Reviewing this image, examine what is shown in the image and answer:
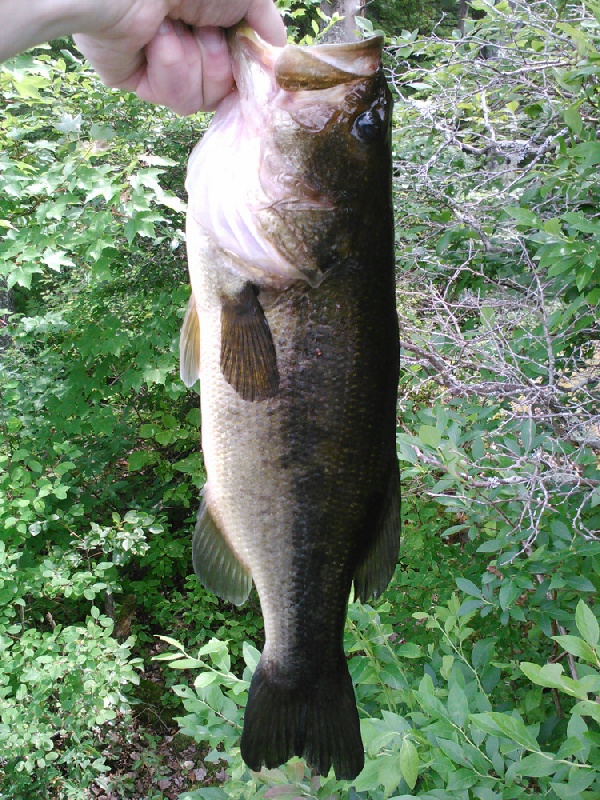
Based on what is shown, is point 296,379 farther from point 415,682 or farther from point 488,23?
point 488,23

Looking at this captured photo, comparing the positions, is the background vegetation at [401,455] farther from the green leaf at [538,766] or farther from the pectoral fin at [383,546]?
the pectoral fin at [383,546]

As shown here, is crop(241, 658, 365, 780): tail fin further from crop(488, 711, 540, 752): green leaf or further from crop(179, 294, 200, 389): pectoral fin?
crop(179, 294, 200, 389): pectoral fin

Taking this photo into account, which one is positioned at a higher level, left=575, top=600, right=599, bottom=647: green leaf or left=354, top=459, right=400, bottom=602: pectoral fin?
left=354, top=459, right=400, bottom=602: pectoral fin

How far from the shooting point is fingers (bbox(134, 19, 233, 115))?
4.43 ft

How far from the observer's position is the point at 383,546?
153cm

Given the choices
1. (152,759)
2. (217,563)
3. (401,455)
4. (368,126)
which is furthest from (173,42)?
(152,759)

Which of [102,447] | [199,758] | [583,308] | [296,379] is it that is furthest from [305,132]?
[199,758]

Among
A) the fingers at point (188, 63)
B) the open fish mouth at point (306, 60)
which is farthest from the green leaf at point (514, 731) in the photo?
the fingers at point (188, 63)

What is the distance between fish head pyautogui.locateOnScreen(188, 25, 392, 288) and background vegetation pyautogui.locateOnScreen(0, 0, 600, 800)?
38.7 inches

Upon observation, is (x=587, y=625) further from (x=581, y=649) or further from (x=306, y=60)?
(x=306, y=60)

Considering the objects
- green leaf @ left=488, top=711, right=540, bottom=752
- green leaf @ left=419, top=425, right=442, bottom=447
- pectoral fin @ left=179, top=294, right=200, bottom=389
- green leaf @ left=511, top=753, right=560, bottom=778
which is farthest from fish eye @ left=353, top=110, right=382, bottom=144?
green leaf @ left=511, top=753, right=560, bottom=778

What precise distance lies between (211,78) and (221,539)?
1081 millimetres

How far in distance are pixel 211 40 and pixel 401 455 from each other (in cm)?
152

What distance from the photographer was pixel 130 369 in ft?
12.0
